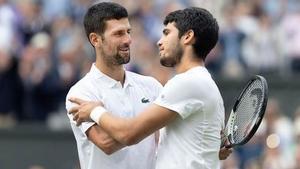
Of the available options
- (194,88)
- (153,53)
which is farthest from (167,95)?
(153,53)

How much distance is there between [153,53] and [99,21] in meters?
7.51

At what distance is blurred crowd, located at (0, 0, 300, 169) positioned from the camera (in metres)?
15.7

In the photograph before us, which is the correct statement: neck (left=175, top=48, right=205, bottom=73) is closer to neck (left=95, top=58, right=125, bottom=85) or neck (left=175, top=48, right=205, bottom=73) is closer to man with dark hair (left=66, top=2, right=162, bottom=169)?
man with dark hair (left=66, top=2, right=162, bottom=169)

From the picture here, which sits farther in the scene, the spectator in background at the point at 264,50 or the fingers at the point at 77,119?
the spectator in background at the point at 264,50

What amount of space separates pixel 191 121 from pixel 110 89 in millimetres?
738

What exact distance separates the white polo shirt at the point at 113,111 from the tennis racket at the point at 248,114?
563mm

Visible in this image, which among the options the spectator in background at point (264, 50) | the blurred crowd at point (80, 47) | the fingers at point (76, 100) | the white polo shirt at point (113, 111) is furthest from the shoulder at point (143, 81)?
the spectator in background at point (264, 50)

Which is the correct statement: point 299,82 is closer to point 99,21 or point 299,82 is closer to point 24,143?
point 24,143

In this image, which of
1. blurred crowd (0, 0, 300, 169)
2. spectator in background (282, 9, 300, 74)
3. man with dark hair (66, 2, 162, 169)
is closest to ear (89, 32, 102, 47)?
man with dark hair (66, 2, 162, 169)

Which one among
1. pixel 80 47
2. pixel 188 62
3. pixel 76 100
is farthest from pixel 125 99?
pixel 80 47

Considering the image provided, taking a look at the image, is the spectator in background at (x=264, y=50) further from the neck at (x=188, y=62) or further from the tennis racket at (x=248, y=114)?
the neck at (x=188, y=62)

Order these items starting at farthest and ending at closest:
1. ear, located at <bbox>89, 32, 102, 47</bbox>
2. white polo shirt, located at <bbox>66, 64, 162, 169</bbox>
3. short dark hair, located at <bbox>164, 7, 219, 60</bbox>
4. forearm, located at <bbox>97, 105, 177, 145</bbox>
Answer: ear, located at <bbox>89, 32, 102, 47</bbox> < white polo shirt, located at <bbox>66, 64, 162, 169</bbox> < short dark hair, located at <bbox>164, 7, 219, 60</bbox> < forearm, located at <bbox>97, 105, 177, 145</bbox>

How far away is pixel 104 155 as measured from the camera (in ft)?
26.4

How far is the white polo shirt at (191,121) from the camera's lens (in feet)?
25.1
